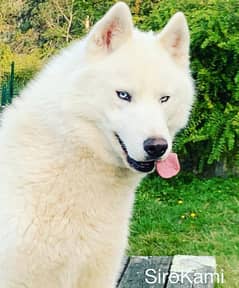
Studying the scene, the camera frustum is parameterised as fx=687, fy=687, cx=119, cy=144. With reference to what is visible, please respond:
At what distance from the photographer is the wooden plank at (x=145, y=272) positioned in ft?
13.9

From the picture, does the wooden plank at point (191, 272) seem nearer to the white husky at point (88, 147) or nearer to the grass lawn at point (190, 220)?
the grass lawn at point (190, 220)

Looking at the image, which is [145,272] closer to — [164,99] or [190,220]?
[190,220]

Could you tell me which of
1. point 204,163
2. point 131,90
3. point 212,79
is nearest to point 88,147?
point 131,90

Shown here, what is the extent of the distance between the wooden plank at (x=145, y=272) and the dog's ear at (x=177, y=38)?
5.30 feet

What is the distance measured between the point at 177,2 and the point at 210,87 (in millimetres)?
1283

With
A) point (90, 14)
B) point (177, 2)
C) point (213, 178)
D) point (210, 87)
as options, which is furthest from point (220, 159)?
point (90, 14)

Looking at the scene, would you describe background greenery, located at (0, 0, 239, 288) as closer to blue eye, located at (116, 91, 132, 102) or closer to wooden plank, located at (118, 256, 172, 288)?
wooden plank, located at (118, 256, 172, 288)

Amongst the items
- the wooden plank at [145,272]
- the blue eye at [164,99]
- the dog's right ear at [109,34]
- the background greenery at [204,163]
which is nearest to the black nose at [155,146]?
the blue eye at [164,99]

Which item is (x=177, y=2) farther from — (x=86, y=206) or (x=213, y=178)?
(x=86, y=206)

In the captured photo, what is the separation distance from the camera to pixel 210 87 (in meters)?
6.88

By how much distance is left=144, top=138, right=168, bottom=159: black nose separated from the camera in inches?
109

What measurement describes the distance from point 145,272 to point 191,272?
0.97 feet

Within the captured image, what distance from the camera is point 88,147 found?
3.05 meters

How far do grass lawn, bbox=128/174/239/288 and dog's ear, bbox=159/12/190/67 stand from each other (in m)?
1.87
